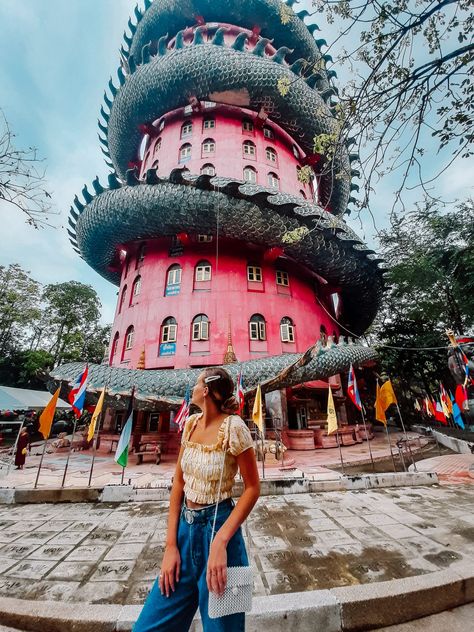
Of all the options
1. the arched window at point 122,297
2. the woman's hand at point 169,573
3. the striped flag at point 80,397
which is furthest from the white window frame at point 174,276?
the woman's hand at point 169,573

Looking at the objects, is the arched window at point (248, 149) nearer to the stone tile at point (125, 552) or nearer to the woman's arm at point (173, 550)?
the stone tile at point (125, 552)

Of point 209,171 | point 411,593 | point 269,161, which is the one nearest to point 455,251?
point 269,161

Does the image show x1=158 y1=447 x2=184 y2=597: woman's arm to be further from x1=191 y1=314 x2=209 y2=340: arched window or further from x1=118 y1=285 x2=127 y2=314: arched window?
x1=118 y1=285 x2=127 y2=314: arched window

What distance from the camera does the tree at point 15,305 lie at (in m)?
27.2

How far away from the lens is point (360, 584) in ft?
9.60

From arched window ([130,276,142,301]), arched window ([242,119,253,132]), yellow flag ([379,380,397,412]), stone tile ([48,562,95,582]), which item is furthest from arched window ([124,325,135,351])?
arched window ([242,119,253,132])

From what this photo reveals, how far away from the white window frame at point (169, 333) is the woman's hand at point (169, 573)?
1425cm

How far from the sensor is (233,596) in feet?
4.85

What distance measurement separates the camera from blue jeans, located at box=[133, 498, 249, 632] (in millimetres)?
1551

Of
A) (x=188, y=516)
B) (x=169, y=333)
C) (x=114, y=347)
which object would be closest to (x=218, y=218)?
(x=169, y=333)

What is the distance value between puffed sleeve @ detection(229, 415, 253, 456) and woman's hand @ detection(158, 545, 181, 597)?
25.2 inches

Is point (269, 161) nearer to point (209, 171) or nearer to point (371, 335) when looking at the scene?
point (209, 171)

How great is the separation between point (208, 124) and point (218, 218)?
34.0ft

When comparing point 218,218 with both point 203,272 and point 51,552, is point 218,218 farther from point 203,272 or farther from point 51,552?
point 51,552
